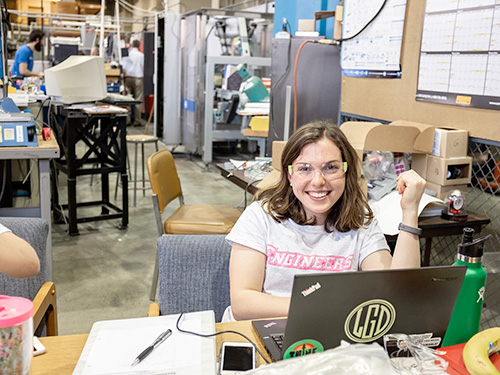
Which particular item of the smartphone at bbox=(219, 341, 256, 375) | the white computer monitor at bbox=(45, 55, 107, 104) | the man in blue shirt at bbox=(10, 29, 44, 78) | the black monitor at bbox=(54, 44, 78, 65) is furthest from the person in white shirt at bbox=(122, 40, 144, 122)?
the smartphone at bbox=(219, 341, 256, 375)

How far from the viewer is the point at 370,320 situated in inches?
40.0

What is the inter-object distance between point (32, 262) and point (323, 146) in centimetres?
88

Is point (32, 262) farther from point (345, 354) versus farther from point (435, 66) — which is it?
point (435, 66)

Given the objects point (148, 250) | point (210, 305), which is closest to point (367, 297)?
point (210, 305)

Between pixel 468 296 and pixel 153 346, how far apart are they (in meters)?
0.69

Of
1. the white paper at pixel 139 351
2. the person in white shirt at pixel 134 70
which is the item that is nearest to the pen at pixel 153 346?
the white paper at pixel 139 351

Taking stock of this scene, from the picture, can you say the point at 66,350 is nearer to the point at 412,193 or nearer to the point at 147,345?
the point at 147,345

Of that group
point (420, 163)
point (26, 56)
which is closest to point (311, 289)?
point (420, 163)

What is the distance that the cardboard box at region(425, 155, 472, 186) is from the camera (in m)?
2.49

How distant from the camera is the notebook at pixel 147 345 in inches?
40.8

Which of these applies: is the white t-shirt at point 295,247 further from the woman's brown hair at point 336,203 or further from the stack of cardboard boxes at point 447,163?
the stack of cardboard boxes at point 447,163

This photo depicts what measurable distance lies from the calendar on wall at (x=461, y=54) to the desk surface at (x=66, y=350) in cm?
163

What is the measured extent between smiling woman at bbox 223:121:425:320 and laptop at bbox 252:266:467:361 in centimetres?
49

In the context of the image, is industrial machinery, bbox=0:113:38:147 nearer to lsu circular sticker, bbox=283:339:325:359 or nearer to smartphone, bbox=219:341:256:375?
smartphone, bbox=219:341:256:375
